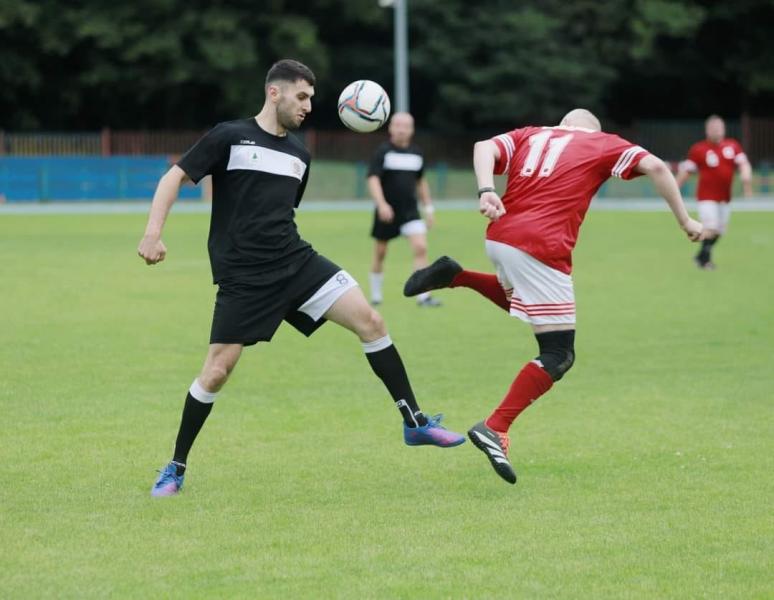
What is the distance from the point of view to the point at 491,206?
643 cm

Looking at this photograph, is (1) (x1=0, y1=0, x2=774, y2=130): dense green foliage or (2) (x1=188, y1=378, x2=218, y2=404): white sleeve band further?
(1) (x1=0, y1=0, x2=774, y2=130): dense green foliage

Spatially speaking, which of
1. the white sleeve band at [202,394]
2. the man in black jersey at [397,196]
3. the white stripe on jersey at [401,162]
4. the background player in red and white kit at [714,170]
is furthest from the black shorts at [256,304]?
the background player in red and white kit at [714,170]

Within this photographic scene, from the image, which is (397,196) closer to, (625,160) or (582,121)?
(582,121)

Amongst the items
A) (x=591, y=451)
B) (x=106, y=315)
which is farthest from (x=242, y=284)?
(x=106, y=315)

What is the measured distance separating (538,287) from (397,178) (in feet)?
28.1

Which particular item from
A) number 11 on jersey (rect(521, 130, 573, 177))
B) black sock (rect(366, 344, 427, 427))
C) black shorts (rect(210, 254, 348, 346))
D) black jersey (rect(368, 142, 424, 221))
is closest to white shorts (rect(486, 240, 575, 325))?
number 11 on jersey (rect(521, 130, 573, 177))

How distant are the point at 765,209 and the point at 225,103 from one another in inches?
819

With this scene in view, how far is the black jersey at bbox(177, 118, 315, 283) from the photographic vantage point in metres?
6.58

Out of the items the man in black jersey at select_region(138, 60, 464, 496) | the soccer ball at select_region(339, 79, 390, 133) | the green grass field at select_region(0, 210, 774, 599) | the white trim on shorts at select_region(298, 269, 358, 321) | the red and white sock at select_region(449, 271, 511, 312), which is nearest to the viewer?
the green grass field at select_region(0, 210, 774, 599)

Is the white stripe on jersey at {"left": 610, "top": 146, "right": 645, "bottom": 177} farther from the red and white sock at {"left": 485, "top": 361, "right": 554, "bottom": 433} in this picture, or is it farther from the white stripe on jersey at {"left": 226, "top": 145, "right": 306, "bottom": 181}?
the white stripe on jersey at {"left": 226, "top": 145, "right": 306, "bottom": 181}

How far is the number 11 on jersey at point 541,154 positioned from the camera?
6.87 m

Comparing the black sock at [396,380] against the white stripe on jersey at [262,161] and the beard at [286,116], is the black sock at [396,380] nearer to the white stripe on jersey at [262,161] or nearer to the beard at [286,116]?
the white stripe on jersey at [262,161]

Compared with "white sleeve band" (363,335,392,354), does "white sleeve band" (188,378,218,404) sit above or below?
below

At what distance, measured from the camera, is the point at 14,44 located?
4534 cm
